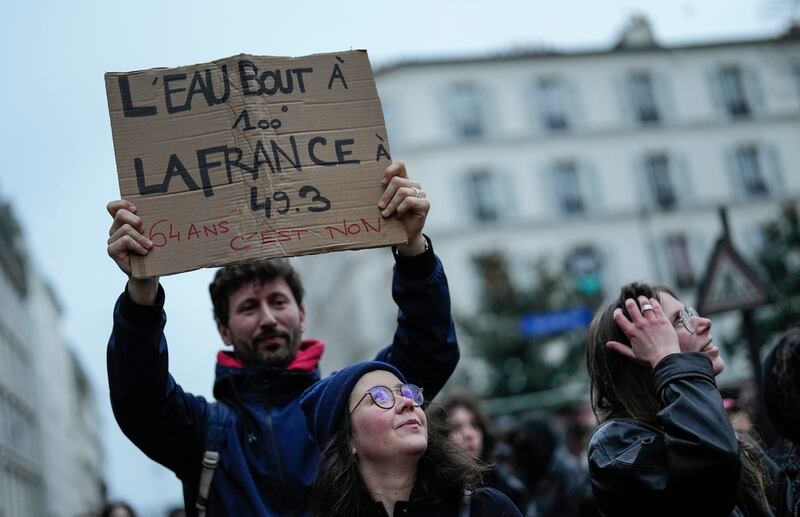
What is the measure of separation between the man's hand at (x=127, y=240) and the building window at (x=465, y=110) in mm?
33007

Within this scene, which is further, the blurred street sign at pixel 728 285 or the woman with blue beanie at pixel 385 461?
the blurred street sign at pixel 728 285

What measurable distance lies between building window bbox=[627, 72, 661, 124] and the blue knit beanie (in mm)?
35376

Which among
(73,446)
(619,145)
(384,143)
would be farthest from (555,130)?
(73,446)

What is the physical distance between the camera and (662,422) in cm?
293

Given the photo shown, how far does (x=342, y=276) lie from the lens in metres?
41.1

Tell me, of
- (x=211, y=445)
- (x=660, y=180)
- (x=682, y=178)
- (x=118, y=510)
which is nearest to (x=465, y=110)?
(x=660, y=180)

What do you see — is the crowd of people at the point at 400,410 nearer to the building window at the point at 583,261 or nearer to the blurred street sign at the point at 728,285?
the blurred street sign at the point at 728,285

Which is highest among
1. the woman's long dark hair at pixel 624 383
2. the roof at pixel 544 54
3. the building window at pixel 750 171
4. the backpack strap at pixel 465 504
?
the roof at pixel 544 54

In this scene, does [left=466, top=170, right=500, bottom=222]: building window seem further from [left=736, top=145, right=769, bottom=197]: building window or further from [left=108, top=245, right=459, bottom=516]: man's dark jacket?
[left=108, top=245, right=459, bottom=516]: man's dark jacket

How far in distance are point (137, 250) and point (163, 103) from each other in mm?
581

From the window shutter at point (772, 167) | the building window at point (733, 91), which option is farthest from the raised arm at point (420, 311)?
the building window at point (733, 91)

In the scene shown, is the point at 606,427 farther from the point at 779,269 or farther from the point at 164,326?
the point at 779,269

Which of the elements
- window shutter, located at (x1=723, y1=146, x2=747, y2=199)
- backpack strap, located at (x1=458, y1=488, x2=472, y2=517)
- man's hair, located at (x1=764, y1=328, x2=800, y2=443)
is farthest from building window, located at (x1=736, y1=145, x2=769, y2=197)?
backpack strap, located at (x1=458, y1=488, x2=472, y2=517)

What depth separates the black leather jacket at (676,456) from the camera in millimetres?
2852
